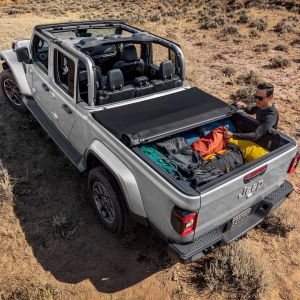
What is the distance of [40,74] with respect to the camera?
545cm

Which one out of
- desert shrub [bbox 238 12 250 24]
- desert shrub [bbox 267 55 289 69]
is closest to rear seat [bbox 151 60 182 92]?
desert shrub [bbox 267 55 289 69]

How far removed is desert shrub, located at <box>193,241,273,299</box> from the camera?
3.74 meters

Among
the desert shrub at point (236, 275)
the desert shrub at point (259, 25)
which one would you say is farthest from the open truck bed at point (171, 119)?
the desert shrub at point (259, 25)

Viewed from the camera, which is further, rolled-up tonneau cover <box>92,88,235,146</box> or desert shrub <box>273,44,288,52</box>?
desert shrub <box>273,44,288,52</box>

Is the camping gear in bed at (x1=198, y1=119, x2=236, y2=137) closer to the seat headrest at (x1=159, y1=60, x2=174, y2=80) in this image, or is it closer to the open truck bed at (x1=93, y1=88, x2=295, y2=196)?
the open truck bed at (x1=93, y1=88, x2=295, y2=196)

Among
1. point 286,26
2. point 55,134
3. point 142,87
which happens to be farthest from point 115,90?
point 286,26

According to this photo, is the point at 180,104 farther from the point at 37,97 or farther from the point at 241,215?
the point at 37,97

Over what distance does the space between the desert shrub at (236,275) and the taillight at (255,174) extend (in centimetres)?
118

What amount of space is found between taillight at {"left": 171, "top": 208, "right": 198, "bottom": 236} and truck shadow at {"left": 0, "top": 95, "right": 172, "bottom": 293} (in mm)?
1221

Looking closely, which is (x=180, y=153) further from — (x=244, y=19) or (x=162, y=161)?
(x=244, y=19)

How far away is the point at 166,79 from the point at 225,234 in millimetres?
2568

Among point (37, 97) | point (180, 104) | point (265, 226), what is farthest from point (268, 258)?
point (37, 97)

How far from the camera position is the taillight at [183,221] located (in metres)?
2.91

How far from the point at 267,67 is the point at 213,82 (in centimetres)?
253
